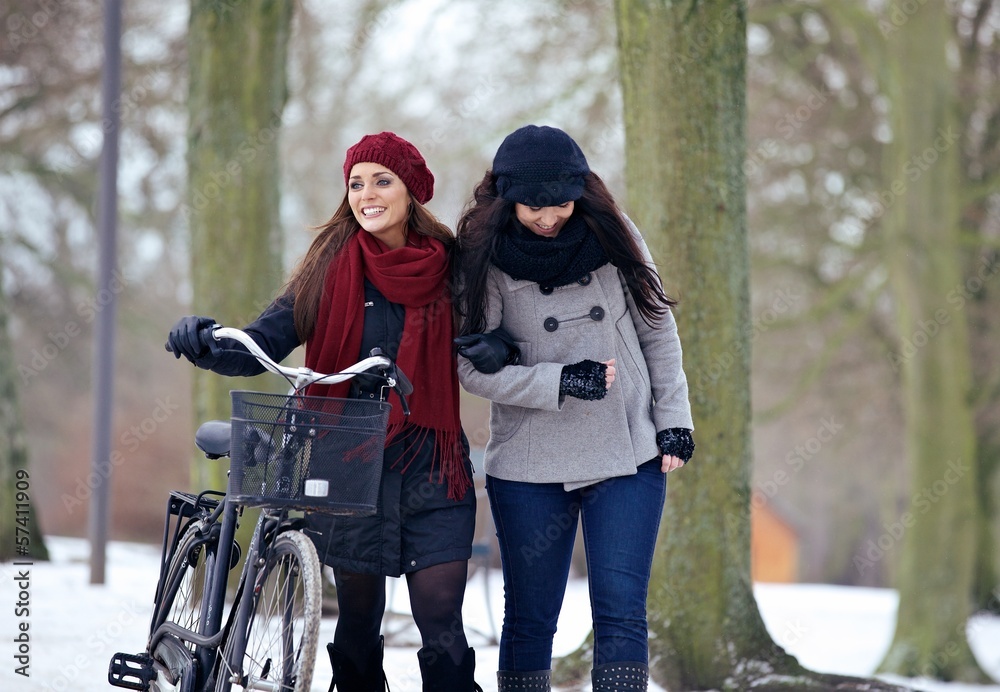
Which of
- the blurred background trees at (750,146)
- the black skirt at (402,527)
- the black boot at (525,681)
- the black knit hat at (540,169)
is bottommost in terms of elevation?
the black boot at (525,681)

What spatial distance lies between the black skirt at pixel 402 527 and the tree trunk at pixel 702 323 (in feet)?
6.47

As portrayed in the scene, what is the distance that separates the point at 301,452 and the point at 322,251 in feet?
2.66

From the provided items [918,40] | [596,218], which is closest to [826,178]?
[918,40]

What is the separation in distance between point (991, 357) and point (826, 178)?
110 inches

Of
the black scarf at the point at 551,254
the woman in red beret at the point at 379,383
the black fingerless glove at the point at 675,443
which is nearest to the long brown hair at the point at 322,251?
the woman in red beret at the point at 379,383

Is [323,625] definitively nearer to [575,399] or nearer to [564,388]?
[575,399]

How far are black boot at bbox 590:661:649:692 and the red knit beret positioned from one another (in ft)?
5.03

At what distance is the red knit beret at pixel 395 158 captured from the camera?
3.67 meters

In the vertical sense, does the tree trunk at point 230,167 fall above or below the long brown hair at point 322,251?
Result: above

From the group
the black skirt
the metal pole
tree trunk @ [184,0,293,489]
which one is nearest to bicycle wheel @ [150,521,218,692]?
the black skirt

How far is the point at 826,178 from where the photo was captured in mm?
14008

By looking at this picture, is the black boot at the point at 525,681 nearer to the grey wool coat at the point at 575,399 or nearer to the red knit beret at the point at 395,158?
the grey wool coat at the point at 575,399

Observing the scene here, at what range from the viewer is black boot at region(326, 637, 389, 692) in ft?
12.0

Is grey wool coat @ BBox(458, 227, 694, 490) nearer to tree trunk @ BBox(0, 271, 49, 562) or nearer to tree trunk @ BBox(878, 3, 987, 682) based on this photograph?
tree trunk @ BBox(878, 3, 987, 682)
